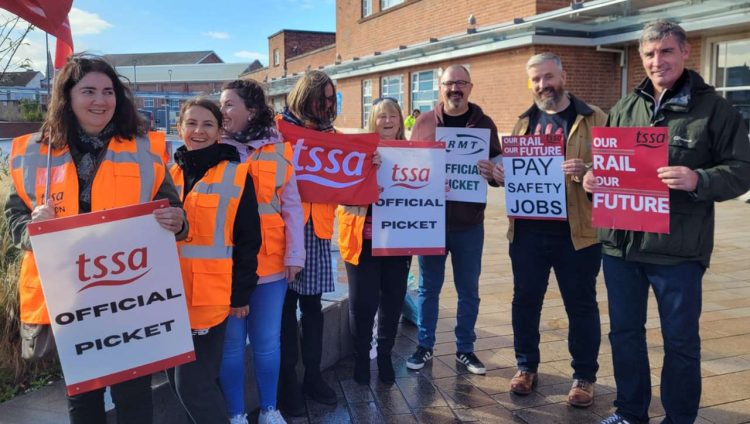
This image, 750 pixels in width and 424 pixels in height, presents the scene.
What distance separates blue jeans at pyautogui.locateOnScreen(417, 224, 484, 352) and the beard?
99 cm

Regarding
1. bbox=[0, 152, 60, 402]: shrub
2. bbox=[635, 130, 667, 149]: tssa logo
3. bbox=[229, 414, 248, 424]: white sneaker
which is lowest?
bbox=[229, 414, 248, 424]: white sneaker

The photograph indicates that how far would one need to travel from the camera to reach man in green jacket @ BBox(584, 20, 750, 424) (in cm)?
292

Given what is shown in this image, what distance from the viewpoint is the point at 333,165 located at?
3773mm

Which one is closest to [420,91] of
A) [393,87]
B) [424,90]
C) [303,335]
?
[424,90]

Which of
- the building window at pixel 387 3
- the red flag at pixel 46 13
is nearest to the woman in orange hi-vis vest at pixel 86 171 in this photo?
the red flag at pixel 46 13

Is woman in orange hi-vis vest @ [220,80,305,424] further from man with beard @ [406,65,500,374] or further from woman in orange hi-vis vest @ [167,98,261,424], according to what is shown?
man with beard @ [406,65,500,374]

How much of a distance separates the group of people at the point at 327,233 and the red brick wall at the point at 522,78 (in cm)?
1171

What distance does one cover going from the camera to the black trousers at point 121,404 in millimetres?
2490

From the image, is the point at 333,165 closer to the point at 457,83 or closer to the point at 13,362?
the point at 457,83

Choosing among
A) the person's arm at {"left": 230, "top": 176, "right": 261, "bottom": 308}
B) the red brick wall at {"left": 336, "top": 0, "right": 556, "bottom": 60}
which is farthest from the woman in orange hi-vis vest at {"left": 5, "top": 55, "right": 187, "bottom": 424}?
the red brick wall at {"left": 336, "top": 0, "right": 556, "bottom": 60}

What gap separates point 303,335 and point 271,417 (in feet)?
Answer: 1.94

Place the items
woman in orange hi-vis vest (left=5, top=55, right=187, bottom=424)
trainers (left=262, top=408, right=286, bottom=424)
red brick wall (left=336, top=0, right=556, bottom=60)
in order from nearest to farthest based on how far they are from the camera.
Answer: woman in orange hi-vis vest (left=5, top=55, right=187, bottom=424) → trainers (left=262, top=408, right=286, bottom=424) → red brick wall (left=336, top=0, right=556, bottom=60)

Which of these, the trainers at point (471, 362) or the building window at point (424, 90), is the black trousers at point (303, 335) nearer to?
the trainers at point (471, 362)

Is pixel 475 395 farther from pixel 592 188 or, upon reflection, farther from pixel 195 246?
pixel 195 246
